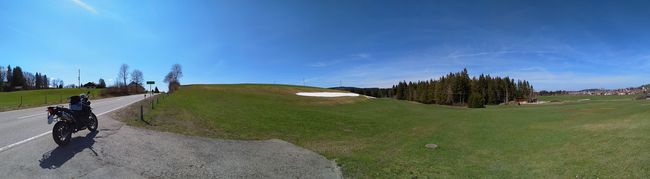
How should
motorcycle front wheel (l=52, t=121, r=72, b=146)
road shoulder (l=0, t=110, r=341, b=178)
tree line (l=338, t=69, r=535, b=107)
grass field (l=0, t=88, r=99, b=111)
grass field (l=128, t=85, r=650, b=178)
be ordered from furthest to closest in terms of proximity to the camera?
tree line (l=338, t=69, r=535, b=107), grass field (l=0, t=88, r=99, b=111), motorcycle front wheel (l=52, t=121, r=72, b=146), grass field (l=128, t=85, r=650, b=178), road shoulder (l=0, t=110, r=341, b=178)

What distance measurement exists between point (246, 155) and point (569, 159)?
9.08m

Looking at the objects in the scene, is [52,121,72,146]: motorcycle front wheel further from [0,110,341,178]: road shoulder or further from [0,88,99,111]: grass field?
[0,88,99,111]: grass field

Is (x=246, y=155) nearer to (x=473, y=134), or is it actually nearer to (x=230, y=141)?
(x=230, y=141)

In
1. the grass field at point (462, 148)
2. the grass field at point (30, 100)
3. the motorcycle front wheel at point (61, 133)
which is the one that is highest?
the grass field at point (30, 100)

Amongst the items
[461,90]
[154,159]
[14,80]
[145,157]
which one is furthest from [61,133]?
[14,80]

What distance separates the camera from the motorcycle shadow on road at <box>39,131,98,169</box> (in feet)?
25.7

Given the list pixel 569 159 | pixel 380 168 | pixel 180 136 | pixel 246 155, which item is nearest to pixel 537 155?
pixel 569 159

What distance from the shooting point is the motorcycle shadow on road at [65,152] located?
308 inches

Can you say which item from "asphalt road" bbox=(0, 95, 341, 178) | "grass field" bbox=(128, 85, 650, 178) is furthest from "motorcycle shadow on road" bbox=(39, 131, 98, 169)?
"grass field" bbox=(128, 85, 650, 178)

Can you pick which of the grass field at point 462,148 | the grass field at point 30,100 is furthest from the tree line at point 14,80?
the grass field at point 462,148

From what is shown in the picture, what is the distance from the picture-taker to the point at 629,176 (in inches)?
288

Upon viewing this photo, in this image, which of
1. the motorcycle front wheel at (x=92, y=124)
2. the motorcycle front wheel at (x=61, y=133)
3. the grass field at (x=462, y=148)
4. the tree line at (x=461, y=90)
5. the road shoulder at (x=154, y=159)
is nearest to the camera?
the road shoulder at (x=154, y=159)

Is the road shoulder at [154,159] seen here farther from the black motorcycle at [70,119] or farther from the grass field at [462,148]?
the grass field at [462,148]

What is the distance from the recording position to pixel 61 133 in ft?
31.1
